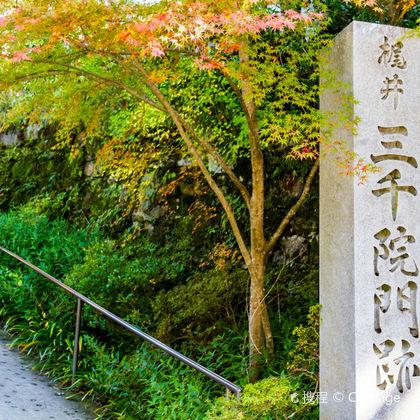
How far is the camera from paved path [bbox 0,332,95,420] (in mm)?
3463

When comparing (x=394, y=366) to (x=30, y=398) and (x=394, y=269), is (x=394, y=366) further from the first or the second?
(x=30, y=398)

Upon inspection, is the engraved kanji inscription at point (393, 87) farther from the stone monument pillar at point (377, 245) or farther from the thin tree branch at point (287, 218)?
the thin tree branch at point (287, 218)

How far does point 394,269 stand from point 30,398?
285 centimetres

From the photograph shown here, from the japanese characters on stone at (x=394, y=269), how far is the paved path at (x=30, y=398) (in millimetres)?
2177

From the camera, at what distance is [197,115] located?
6.52 metres

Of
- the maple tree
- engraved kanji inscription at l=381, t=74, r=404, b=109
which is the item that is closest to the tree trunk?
the maple tree

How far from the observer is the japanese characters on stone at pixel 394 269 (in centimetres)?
301

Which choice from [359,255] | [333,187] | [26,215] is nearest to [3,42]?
[333,187]

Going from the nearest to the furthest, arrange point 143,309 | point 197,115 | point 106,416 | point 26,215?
point 106,416 → point 143,309 → point 197,115 → point 26,215

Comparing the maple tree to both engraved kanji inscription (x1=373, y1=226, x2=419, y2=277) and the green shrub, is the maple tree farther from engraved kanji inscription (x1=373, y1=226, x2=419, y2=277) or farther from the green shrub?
engraved kanji inscription (x1=373, y1=226, x2=419, y2=277)

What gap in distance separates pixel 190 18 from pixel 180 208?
12.6ft

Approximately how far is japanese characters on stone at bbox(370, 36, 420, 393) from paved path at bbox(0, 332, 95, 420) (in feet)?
7.14

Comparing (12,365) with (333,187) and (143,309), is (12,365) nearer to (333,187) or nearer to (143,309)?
(143,309)

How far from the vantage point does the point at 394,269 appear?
3025 mm
